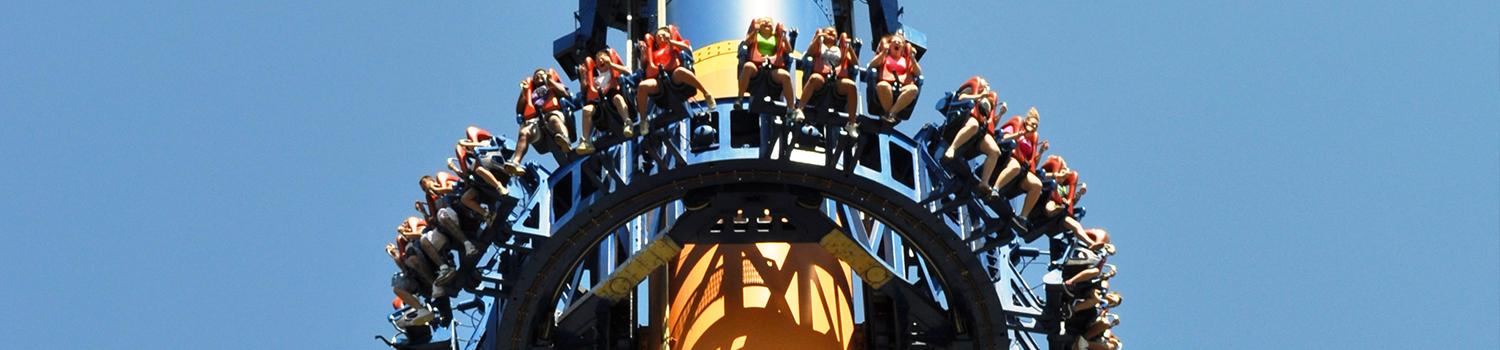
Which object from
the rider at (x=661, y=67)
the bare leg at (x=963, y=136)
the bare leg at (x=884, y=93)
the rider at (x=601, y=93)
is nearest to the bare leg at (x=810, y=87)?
the bare leg at (x=884, y=93)

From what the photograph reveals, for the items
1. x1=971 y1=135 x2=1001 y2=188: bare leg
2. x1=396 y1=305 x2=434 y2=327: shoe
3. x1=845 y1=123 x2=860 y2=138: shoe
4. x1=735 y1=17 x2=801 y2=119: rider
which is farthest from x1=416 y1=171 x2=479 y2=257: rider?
x1=971 y1=135 x2=1001 y2=188: bare leg

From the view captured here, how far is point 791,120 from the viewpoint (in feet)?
85.1

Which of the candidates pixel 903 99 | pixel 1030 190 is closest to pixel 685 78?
pixel 903 99

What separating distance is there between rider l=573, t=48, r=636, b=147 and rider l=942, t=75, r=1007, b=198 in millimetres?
3953

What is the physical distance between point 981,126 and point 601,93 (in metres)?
4.63

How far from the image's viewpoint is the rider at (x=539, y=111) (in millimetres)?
26766

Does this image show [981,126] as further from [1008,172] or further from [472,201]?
[472,201]

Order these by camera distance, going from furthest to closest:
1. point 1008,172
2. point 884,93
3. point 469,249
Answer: point 469,249
point 1008,172
point 884,93

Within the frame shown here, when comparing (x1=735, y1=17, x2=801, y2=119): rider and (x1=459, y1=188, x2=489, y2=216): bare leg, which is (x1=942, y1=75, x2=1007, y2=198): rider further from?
(x1=459, y1=188, x2=489, y2=216): bare leg

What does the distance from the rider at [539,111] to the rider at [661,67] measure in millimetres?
1149

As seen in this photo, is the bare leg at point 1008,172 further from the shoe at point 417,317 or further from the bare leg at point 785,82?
the shoe at point 417,317

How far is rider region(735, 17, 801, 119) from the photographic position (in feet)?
85.0

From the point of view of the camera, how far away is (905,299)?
95.3ft

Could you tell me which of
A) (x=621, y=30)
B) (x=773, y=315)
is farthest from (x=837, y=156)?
(x=621, y=30)
